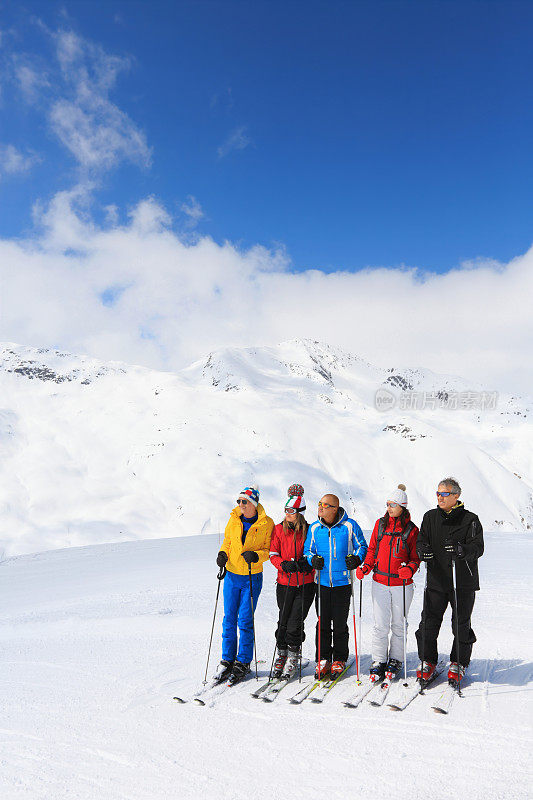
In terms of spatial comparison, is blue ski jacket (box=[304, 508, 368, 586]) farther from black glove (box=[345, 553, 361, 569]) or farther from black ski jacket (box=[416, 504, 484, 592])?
black ski jacket (box=[416, 504, 484, 592])

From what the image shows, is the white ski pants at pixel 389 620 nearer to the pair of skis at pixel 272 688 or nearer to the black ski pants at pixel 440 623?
the black ski pants at pixel 440 623

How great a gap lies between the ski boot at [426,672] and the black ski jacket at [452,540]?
791mm

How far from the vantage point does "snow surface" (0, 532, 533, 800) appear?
3.45 meters

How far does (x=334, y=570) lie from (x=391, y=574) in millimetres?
633

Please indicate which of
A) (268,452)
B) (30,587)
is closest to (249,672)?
(30,587)

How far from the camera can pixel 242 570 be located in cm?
568

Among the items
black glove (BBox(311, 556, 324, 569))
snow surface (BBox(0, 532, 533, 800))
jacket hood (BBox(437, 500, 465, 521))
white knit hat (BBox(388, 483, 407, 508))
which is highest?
white knit hat (BBox(388, 483, 407, 508))

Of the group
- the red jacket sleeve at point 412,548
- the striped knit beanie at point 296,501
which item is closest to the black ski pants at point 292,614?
the striped knit beanie at point 296,501

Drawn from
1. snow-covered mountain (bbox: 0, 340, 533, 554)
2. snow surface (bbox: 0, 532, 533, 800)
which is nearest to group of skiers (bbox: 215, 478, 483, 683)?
snow surface (bbox: 0, 532, 533, 800)

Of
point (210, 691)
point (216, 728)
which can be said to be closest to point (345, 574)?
point (210, 691)

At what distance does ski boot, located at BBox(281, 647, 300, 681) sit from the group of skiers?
0.01m

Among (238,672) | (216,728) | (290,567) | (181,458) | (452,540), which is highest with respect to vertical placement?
(181,458)

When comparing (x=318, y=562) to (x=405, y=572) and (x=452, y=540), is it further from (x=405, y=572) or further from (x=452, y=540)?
(x=452, y=540)

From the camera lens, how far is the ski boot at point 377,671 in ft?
17.0
